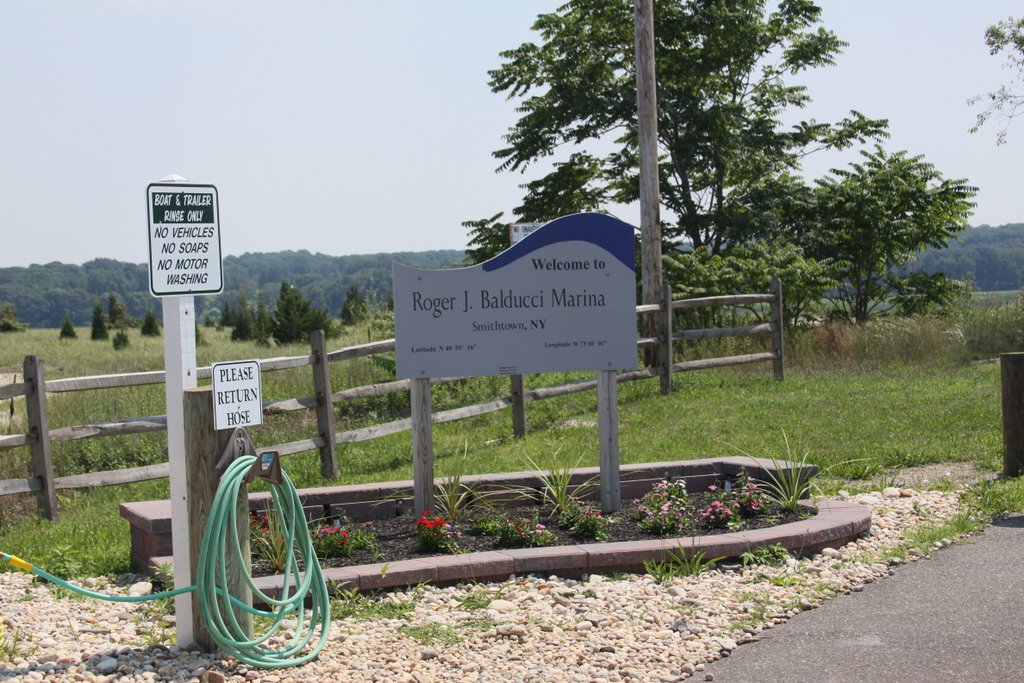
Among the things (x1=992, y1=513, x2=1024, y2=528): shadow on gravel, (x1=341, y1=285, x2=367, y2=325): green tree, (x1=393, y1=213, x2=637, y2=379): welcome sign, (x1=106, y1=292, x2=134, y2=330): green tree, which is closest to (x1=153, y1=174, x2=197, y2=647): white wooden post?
(x1=393, y1=213, x2=637, y2=379): welcome sign

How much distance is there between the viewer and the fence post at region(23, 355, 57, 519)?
27.3 ft

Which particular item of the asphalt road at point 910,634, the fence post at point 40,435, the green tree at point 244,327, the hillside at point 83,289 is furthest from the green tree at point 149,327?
A: the hillside at point 83,289

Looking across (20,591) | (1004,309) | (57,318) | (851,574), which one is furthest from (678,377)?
(57,318)

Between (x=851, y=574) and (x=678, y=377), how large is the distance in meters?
9.62

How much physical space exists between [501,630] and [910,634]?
1.81 meters

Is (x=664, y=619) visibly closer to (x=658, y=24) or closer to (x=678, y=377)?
(x=678, y=377)

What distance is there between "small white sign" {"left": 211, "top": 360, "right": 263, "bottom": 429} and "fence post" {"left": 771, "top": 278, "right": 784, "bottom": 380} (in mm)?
11145

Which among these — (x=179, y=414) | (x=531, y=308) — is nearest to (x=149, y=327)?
(x=531, y=308)

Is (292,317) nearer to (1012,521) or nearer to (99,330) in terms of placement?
(99,330)

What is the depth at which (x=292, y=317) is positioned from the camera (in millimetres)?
39000

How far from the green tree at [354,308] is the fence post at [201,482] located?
19.0 metres

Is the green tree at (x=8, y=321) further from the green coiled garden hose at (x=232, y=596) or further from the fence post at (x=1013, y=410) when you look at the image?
the green coiled garden hose at (x=232, y=596)

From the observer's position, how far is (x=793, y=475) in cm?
678

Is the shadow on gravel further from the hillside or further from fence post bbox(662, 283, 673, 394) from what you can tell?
the hillside
